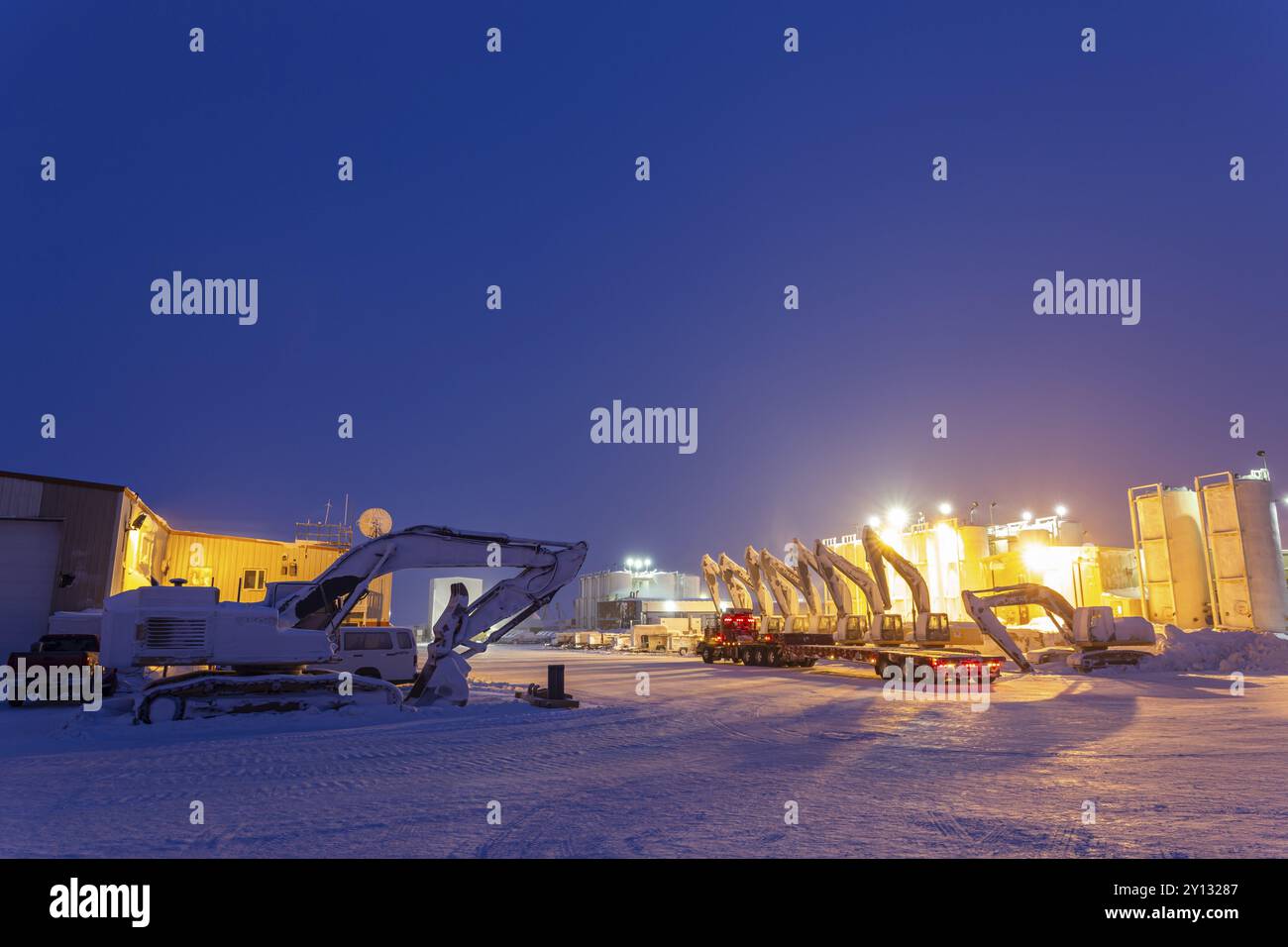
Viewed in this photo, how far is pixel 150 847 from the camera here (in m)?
6.36

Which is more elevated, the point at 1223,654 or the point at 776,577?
the point at 776,577

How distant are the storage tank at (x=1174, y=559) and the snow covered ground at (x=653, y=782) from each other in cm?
3560

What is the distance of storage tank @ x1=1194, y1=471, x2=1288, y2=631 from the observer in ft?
144

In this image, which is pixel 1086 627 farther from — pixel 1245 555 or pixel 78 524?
pixel 78 524

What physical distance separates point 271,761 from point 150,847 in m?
4.78

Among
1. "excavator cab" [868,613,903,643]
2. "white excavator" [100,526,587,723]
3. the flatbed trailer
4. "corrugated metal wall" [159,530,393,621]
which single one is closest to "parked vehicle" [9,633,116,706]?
"white excavator" [100,526,587,723]

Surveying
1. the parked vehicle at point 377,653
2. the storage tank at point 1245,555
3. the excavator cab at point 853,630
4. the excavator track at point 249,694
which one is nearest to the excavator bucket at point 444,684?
the excavator track at point 249,694

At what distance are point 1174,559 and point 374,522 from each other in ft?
163

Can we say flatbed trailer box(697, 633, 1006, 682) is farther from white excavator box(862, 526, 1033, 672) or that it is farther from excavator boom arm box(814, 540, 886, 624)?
excavator boom arm box(814, 540, 886, 624)

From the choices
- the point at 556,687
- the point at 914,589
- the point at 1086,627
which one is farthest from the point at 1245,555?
the point at 556,687

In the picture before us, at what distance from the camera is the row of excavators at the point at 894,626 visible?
30656 millimetres

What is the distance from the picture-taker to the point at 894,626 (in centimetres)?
3259

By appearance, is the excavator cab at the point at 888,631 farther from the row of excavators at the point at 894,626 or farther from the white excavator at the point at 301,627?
the white excavator at the point at 301,627
